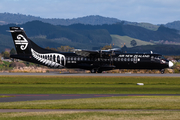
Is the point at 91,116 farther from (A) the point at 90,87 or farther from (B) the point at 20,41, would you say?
(B) the point at 20,41

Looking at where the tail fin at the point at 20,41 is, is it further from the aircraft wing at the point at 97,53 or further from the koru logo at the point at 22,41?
the aircraft wing at the point at 97,53

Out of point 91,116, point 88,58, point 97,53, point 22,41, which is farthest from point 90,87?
point 22,41

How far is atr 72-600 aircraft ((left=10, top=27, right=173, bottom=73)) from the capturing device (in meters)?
57.7

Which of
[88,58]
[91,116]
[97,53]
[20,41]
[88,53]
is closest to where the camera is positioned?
[91,116]

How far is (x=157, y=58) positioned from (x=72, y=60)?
15.5 meters

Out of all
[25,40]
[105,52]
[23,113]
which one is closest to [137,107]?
[23,113]

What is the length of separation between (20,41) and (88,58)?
12.8m

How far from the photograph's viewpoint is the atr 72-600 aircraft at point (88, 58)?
57656mm

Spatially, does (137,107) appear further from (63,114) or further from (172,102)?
(63,114)

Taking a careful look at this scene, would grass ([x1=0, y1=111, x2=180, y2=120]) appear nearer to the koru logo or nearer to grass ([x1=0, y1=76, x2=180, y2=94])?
grass ([x1=0, y1=76, x2=180, y2=94])

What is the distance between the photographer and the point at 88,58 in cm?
5916

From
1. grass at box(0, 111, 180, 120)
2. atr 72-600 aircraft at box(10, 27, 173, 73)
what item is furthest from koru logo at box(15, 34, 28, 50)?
grass at box(0, 111, 180, 120)

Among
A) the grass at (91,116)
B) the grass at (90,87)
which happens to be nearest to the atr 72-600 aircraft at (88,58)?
the grass at (90,87)

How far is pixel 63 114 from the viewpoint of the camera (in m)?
17.6
